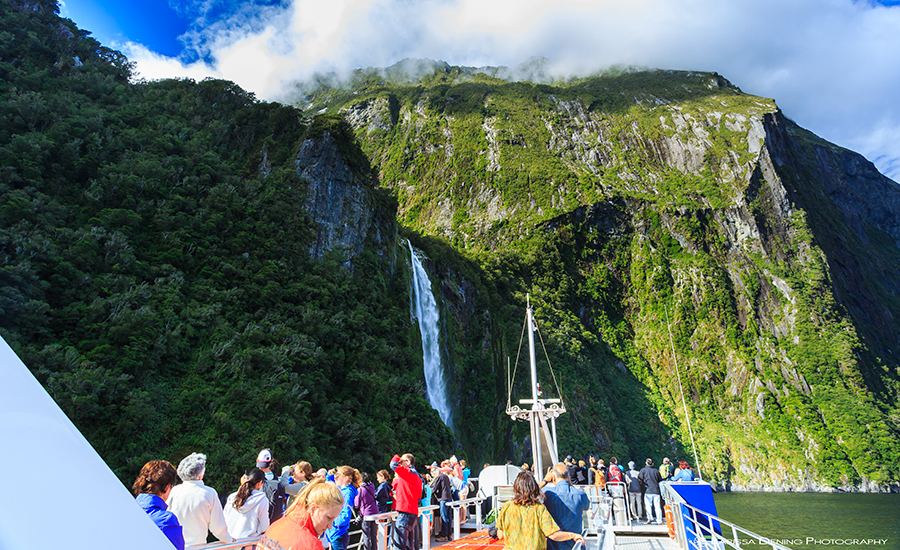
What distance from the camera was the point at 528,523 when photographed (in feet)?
12.3

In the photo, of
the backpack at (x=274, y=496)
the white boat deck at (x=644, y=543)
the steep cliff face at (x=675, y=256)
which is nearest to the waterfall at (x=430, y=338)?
the steep cliff face at (x=675, y=256)

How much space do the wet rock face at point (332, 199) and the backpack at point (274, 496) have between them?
1790 cm

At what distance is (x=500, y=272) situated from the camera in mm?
54156

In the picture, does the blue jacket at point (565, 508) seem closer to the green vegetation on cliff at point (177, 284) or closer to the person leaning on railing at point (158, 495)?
the person leaning on railing at point (158, 495)

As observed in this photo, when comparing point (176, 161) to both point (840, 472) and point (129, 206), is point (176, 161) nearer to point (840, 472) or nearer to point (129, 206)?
point (129, 206)

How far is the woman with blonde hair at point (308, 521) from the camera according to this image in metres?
2.85

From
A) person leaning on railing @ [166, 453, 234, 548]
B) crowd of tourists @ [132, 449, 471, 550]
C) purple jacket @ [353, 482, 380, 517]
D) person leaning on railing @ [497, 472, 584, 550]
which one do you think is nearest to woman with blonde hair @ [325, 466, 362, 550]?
crowd of tourists @ [132, 449, 471, 550]

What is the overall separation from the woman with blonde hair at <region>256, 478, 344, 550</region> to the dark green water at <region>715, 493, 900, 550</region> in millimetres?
26621

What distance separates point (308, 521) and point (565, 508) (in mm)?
2033

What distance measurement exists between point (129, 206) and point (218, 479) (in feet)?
33.1

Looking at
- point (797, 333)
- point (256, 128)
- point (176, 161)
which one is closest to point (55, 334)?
point (176, 161)

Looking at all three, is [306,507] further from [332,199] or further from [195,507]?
[332,199]

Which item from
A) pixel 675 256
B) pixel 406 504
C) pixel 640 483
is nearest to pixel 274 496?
Result: pixel 406 504

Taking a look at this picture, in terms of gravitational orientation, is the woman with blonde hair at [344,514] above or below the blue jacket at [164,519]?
below
